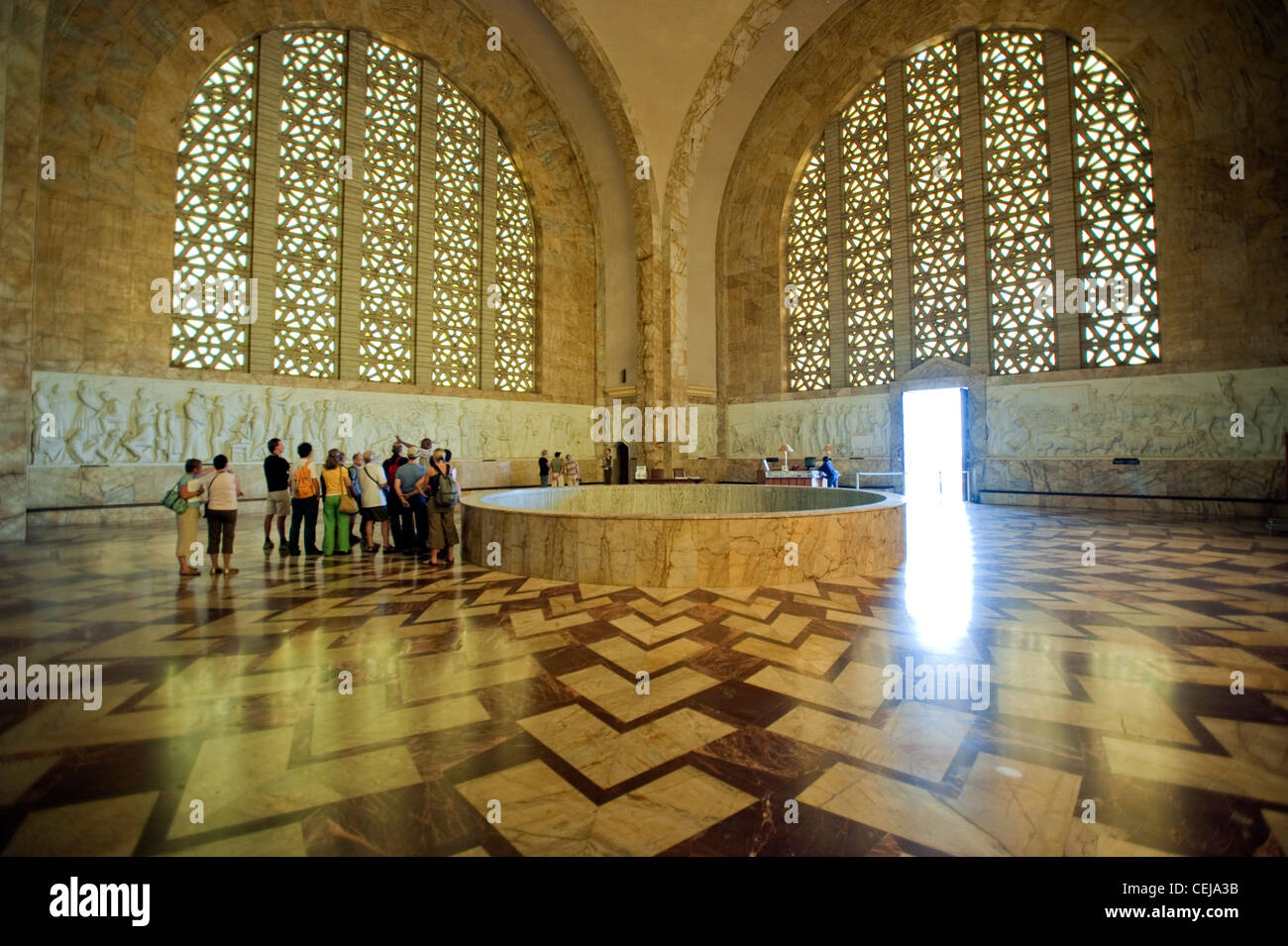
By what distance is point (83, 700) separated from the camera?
2.42 metres

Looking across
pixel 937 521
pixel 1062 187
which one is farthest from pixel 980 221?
pixel 937 521

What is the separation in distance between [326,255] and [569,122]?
24.8 ft

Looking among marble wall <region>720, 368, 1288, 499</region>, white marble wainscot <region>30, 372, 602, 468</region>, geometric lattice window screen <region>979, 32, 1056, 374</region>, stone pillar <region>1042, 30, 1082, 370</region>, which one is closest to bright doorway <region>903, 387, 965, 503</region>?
marble wall <region>720, 368, 1288, 499</region>

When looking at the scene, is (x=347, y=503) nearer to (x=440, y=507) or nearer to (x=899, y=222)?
(x=440, y=507)

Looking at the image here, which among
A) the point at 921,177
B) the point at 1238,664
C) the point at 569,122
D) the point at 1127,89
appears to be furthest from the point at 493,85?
the point at 1238,664

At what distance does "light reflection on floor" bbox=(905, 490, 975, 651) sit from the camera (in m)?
3.33

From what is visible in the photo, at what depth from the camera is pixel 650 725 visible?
2.17 metres

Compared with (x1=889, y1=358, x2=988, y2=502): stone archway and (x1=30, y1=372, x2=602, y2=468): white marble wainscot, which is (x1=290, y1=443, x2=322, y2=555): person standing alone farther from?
(x1=889, y1=358, x2=988, y2=502): stone archway

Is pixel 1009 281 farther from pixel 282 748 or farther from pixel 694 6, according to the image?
pixel 282 748

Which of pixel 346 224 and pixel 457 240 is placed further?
pixel 457 240

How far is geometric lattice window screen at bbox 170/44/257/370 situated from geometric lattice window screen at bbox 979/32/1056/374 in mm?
15647

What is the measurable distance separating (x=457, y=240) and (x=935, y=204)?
11.6 meters

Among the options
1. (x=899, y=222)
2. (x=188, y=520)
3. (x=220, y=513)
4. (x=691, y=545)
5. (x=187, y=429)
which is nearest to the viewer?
(x=691, y=545)

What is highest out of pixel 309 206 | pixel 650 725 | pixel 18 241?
pixel 309 206
